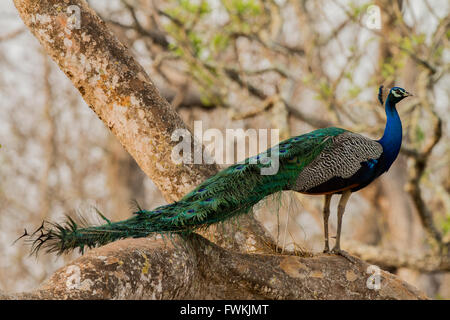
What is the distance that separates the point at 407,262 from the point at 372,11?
3525 mm

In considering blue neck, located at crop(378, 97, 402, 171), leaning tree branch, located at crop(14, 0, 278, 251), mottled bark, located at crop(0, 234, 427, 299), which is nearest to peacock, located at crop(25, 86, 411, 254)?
blue neck, located at crop(378, 97, 402, 171)

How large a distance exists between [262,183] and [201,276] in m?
0.77

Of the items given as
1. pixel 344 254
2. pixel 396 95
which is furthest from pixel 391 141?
pixel 344 254

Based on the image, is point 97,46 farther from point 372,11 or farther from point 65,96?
point 65,96

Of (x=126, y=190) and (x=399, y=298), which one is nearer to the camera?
(x=399, y=298)

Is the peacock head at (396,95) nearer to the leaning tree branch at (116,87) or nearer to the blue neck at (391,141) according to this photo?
the blue neck at (391,141)

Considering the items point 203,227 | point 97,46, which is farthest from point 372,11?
point 203,227

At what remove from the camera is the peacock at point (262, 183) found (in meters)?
3.29

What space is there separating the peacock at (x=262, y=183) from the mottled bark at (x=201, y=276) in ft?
0.58

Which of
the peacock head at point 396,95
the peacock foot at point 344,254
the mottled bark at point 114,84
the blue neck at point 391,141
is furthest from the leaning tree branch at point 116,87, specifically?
the peacock head at point 396,95

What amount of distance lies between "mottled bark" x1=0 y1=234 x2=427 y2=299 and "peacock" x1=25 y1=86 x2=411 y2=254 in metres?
0.18

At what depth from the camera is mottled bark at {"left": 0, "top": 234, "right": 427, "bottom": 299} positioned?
109 inches

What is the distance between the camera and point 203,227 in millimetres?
3570
